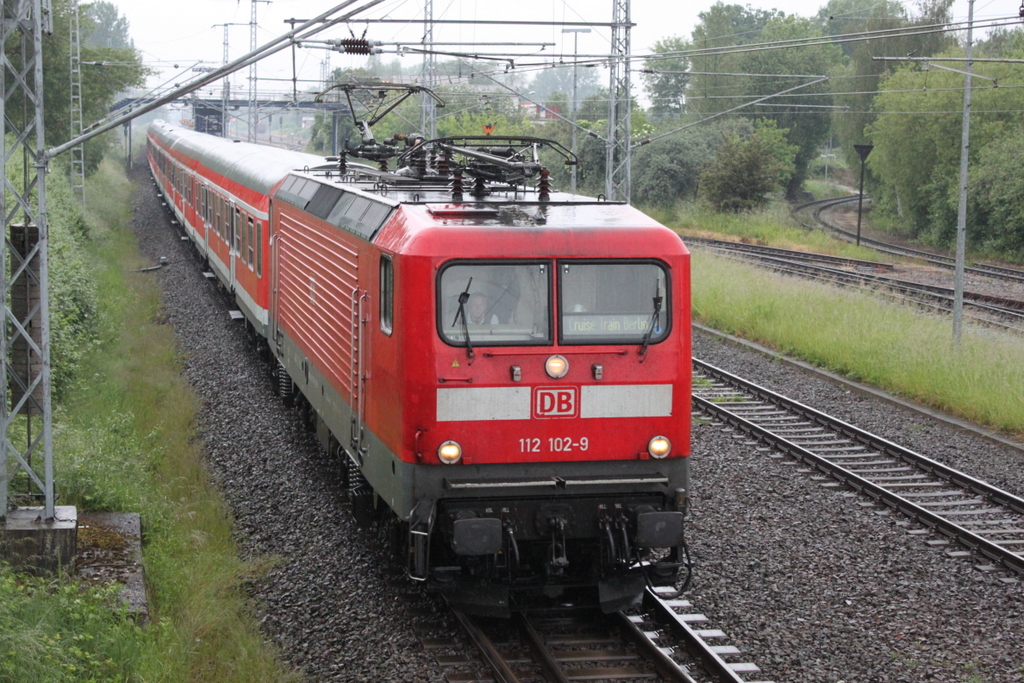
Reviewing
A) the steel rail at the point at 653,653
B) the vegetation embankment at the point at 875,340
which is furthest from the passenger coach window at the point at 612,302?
the vegetation embankment at the point at 875,340

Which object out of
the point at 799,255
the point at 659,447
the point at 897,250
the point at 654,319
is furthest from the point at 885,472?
the point at 897,250

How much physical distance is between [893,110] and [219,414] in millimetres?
38436

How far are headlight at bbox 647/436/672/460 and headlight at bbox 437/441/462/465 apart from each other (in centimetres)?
126

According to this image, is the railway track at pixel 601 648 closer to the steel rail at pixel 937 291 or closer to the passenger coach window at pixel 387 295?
the passenger coach window at pixel 387 295

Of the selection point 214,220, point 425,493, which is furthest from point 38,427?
point 214,220

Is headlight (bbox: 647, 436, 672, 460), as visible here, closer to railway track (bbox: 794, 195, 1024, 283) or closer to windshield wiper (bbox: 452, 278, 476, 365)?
windshield wiper (bbox: 452, 278, 476, 365)

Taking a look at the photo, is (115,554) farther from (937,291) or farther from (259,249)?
(937,291)

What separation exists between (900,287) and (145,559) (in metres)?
19.7

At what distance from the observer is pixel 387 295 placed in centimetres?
741

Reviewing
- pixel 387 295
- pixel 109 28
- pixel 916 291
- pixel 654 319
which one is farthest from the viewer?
pixel 109 28

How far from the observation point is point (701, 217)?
1790 inches

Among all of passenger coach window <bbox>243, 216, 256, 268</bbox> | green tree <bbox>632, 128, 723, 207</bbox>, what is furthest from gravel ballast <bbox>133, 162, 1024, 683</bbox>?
green tree <bbox>632, 128, 723, 207</bbox>

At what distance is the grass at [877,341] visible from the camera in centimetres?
1396

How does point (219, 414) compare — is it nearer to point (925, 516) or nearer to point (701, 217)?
point (925, 516)
